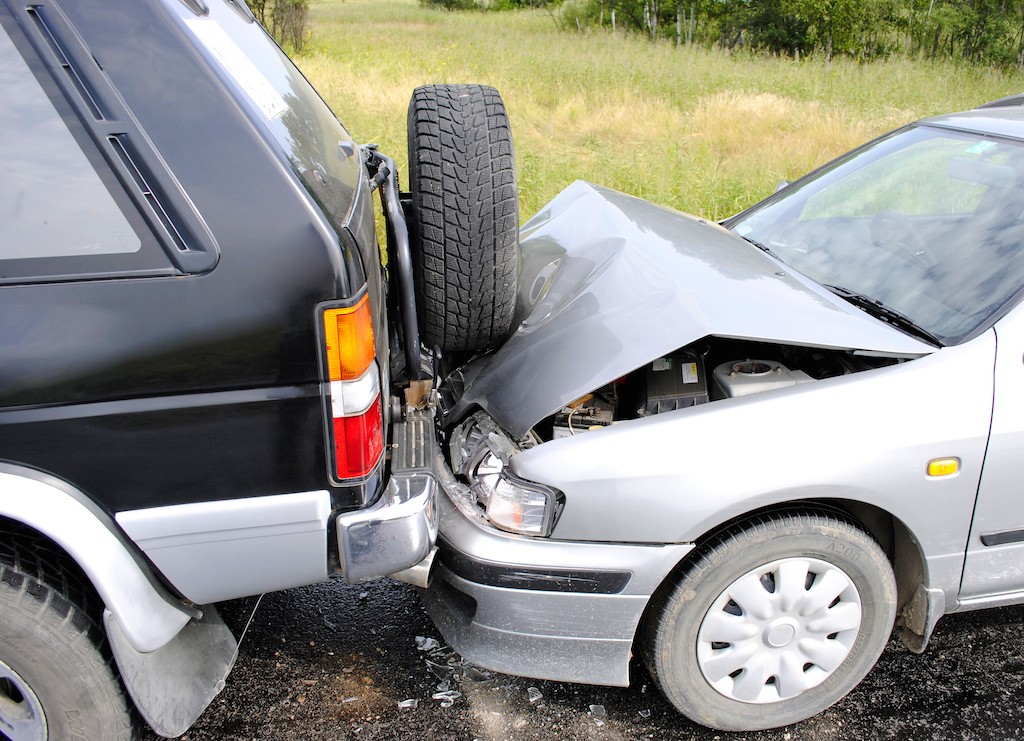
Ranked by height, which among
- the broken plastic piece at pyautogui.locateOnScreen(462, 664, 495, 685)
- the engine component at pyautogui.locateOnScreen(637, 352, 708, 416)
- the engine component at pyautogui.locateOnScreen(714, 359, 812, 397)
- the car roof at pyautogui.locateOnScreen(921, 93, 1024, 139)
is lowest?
the broken plastic piece at pyautogui.locateOnScreen(462, 664, 495, 685)

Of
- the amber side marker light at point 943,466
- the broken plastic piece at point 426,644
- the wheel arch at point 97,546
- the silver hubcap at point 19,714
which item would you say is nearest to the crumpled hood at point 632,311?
the amber side marker light at point 943,466

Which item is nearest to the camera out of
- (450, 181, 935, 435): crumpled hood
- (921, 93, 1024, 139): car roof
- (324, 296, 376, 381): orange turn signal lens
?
(324, 296, 376, 381): orange turn signal lens

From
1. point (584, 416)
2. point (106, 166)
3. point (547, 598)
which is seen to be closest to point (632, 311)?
point (584, 416)

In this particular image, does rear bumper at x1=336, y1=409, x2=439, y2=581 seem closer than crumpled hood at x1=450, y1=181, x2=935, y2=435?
Yes

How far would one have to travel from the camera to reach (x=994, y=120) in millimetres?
2988

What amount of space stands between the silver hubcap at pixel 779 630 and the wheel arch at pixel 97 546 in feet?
4.61

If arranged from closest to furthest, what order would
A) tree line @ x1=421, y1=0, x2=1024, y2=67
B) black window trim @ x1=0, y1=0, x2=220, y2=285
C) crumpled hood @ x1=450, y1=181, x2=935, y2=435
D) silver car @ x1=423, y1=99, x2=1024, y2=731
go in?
1. black window trim @ x1=0, y1=0, x2=220, y2=285
2. silver car @ x1=423, y1=99, x2=1024, y2=731
3. crumpled hood @ x1=450, y1=181, x2=935, y2=435
4. tree line @ x1=421, y1=0, x2=1024, y2=67

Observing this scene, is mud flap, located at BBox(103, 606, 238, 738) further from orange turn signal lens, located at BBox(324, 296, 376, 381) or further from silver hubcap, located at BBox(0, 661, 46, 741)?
orange turn signal lens, located at BBox(324, 296, 376, 381)

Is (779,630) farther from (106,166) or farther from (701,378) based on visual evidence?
(106,166)

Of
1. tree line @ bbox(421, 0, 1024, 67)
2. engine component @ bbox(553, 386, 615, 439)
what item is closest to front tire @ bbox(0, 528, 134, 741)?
engine component @ bbox(553, 386, 615, 439)

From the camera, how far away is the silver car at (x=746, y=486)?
2072 mm

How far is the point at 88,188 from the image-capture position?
5.38ft

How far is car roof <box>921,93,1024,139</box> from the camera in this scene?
113 inches

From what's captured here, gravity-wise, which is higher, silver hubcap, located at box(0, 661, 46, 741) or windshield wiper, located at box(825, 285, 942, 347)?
windshield wiper, located at box(825, 285, 942, 347)
